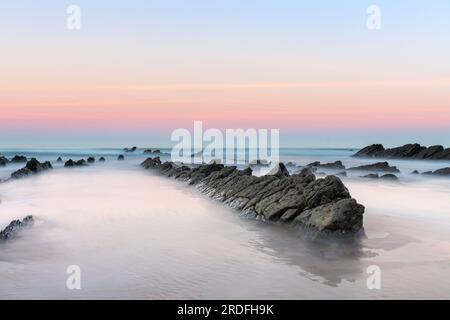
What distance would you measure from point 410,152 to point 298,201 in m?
57.6

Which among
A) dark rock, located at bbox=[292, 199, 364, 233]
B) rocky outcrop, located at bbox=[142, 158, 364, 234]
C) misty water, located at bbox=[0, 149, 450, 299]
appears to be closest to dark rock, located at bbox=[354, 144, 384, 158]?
rocky outcrop, located at bbox=[142, 158, 364, 234]

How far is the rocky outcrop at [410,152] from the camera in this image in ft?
196

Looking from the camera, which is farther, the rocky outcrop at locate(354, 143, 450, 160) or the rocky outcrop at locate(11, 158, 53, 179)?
the rocky outcrop at locate(354, 143, 450, 160)

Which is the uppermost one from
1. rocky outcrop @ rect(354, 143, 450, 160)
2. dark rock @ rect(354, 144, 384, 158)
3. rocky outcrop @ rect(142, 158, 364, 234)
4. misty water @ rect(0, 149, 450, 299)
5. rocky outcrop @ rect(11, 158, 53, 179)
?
dark rock @ rect(354, 144, 384, 158)

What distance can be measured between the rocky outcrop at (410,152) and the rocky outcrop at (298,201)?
159 ft

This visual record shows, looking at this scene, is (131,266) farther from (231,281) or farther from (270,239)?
(270,239)

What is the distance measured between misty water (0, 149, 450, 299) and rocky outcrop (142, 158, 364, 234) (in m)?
0.58

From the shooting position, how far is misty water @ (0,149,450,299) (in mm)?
7457

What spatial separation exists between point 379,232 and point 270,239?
3294 millimetres

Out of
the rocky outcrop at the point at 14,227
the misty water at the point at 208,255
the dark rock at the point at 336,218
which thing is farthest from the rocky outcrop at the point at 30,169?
the dark rock at the point at 336,218

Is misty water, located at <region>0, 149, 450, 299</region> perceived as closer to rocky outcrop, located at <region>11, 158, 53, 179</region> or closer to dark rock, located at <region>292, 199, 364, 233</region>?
dark rock, located at <region>292, 199, 364, 233</region>
